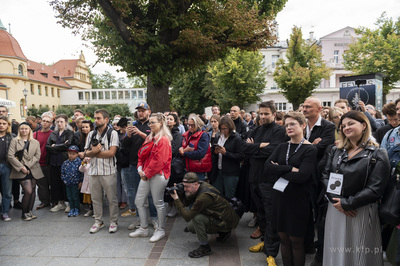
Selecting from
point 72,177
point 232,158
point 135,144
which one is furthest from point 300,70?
point 72,177

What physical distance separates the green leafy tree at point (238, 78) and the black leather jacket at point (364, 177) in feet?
79.1

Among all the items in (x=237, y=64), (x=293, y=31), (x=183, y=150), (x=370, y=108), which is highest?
(x=293, y=31)

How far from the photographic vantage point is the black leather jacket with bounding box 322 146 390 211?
2652 millimetres

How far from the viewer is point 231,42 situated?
364 inches

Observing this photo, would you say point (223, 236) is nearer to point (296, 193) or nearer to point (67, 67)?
point (296, 193)

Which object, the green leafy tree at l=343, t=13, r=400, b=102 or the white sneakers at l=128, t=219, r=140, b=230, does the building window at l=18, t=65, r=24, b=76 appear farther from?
the white sneakers at l=128, t=219, r=140, b=230

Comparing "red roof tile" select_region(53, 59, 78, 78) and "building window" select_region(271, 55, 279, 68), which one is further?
"red roof tile" select_region(53, 59, 78, 78)

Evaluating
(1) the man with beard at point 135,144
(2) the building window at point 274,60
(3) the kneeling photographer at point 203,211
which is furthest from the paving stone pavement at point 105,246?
(2) the building window at point 274,60

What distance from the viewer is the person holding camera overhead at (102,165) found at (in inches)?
198

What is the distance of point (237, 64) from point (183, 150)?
23483 mm

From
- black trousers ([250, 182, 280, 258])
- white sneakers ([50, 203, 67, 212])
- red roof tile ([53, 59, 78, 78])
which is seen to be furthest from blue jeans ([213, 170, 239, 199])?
red roof tile ([53, 59, 78, 78])

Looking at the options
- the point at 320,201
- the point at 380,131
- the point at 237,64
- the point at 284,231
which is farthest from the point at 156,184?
the point at 237,64

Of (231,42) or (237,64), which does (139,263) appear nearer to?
(231,42)

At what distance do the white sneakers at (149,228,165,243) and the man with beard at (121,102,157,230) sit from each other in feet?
1.19
